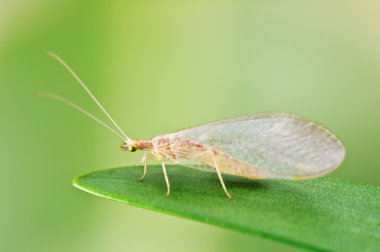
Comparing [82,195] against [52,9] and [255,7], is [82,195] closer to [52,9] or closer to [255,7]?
[52,9]

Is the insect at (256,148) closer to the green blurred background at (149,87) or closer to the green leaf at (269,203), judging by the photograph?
the green leaf at (269,203)

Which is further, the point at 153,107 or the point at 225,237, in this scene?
the point at 153,107

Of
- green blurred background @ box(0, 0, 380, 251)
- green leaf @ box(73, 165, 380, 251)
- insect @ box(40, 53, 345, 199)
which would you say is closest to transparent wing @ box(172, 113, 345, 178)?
insect @ box(40, 53, 345, 199)

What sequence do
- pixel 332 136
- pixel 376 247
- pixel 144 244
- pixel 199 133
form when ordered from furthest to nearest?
pixel 144 244 → pixel 199 133 → pixel 332 136 → pixel 376 247

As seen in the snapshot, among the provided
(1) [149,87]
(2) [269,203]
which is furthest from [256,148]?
(1) [149,87]

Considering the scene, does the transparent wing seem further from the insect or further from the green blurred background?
the green blurred background

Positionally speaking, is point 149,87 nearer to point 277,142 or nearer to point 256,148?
point 256,148

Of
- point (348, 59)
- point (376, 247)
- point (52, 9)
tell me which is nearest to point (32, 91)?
point (52, 9)
